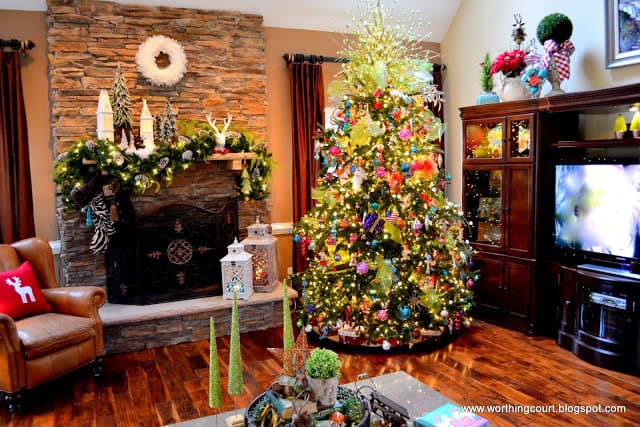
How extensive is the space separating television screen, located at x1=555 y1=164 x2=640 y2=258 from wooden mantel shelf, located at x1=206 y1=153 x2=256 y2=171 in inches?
102

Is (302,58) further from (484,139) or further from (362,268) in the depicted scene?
(362,268)

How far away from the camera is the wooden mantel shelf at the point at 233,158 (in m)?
4.45

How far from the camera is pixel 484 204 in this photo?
467cm

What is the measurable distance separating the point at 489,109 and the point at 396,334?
6.91 feet

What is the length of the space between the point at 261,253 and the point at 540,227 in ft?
7.72

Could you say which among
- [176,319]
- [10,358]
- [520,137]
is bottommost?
[176,319]

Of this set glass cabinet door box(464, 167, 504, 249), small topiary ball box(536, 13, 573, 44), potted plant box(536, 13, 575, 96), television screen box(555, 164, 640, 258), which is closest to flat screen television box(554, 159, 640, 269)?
television screen box(555, 164, 640, 258)

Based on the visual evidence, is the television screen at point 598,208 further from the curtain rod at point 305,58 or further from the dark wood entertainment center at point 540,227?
the curtain rod at point 305,58

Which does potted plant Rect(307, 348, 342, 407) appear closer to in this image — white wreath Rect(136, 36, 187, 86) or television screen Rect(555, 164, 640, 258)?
television screen Rect(555, 164, 640, 258)

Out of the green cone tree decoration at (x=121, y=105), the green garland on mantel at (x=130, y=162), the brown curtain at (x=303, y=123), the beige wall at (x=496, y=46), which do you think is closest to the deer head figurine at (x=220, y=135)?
the green garland on mantel at (x=130, y=162)

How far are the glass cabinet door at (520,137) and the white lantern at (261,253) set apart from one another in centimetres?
220

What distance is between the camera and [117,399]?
3350 mm

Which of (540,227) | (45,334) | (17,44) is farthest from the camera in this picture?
(540,227)

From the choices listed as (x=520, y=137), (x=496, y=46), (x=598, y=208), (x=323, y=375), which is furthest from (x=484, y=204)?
(x=323, y=375)
